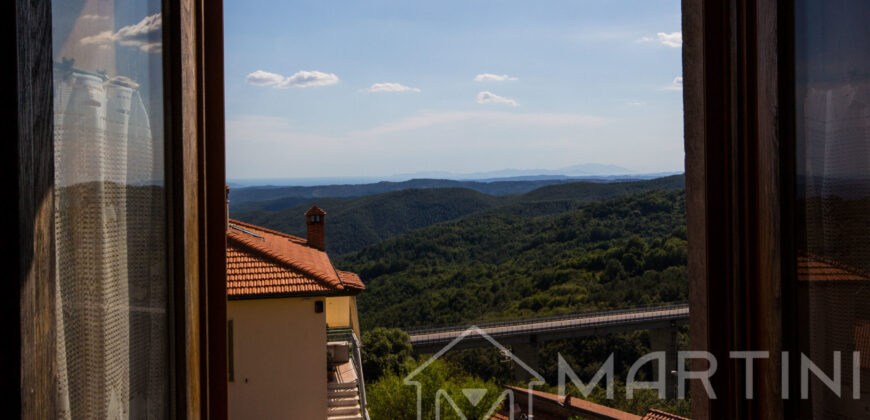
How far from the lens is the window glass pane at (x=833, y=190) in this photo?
929 mm

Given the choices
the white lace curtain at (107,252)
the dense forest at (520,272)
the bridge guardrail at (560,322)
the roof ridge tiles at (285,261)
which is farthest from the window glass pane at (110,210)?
the bridge guardrail at (560,322)

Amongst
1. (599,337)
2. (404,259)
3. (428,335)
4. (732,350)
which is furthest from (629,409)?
(732,350)

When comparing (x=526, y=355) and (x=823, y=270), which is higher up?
(x=823, y=270)

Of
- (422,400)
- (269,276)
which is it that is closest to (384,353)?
(422,400)

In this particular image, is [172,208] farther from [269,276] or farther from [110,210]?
[269,276]

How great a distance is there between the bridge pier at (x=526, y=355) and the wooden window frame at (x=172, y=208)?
2504cm

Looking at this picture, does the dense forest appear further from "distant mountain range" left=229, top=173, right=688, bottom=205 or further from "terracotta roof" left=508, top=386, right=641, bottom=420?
"distant mountain range" left=229, top=173, right=688, bottom=205

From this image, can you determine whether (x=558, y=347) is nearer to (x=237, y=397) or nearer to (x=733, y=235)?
(x=237, y=397)

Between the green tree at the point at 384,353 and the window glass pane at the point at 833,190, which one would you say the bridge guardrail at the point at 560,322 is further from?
the window glass pane at the point at 833,190

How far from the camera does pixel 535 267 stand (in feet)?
106

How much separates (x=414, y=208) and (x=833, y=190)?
48274 mm

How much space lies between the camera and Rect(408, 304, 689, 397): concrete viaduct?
24953mm

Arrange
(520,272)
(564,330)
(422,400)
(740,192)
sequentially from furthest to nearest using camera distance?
(520,272), (564,330), (422,400), (740,192)

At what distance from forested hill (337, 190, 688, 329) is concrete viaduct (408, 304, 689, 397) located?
121 centimetres
